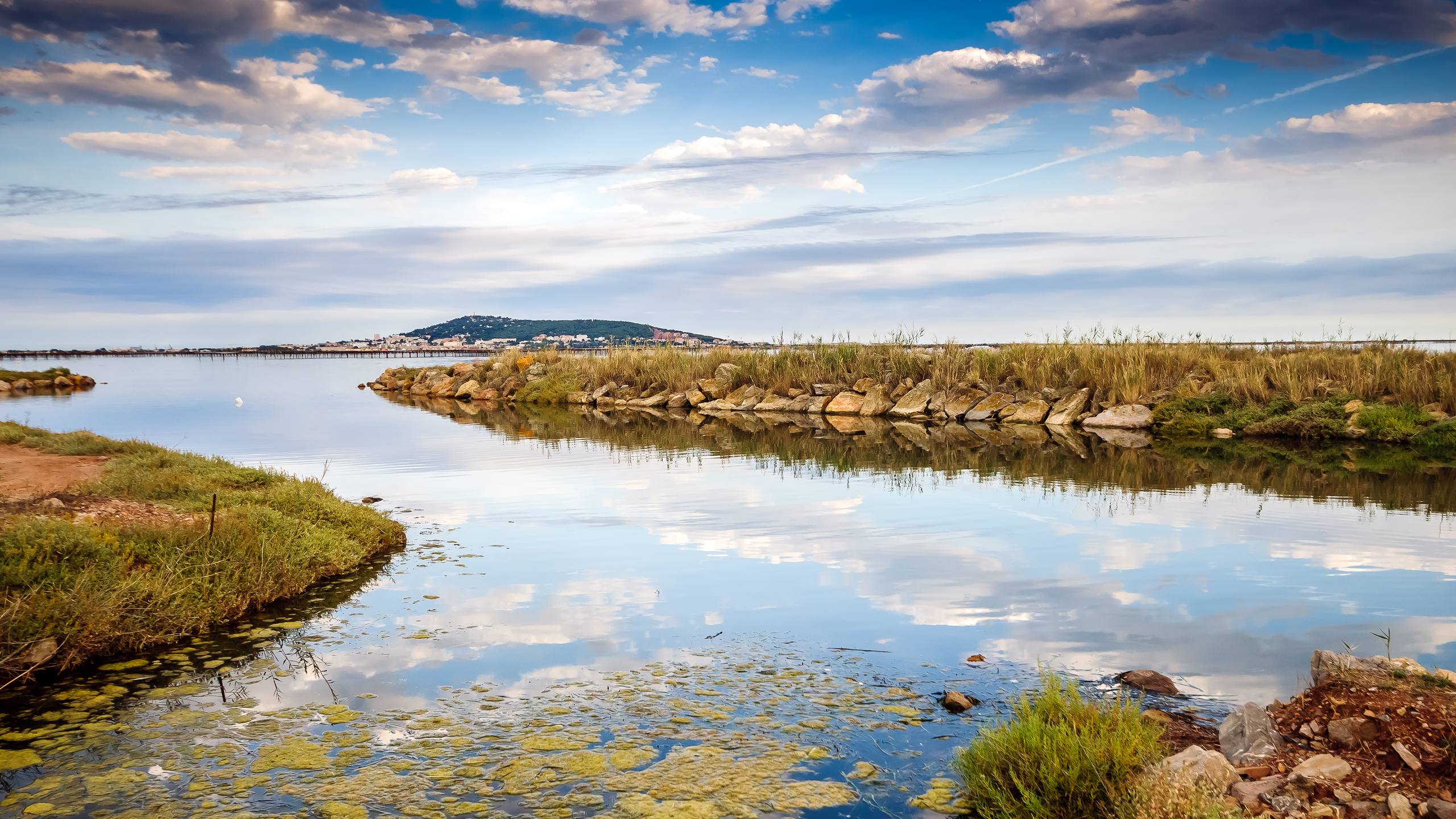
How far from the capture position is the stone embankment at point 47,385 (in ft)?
184

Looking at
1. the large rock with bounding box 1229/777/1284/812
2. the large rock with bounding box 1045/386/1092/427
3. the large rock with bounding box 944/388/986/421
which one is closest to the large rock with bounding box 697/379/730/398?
the large rock with bounding box 944/388/986/421

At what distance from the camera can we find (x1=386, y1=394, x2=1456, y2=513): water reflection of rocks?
17.6m

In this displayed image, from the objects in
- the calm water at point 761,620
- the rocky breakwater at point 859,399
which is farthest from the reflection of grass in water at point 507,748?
the rocky breakwater at point 859,399

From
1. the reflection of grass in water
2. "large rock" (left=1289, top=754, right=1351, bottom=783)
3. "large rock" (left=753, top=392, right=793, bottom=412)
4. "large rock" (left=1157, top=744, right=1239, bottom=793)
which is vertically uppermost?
"large rock" (left=753, top=392, right=793, bottom=412)

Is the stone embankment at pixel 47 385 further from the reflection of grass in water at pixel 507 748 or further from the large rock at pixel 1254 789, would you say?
the large rock at pixel 1254 789

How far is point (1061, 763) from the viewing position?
5332 millimetres

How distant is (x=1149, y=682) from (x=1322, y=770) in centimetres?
224

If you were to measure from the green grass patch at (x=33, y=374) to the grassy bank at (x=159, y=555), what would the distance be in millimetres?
57400

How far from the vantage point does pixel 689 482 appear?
18797mm

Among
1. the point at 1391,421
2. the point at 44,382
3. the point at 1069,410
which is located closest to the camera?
the point at 1391,421

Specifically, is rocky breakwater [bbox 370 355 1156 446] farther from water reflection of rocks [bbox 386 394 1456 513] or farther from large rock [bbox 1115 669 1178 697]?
large rock [bbox 1115 669 1178 697]

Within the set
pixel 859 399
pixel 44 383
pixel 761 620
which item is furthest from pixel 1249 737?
pixel 44 383

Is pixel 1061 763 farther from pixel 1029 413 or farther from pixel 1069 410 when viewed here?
pixel 1029 413

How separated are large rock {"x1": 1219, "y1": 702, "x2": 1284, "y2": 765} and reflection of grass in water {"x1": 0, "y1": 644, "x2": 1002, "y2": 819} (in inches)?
68.4
